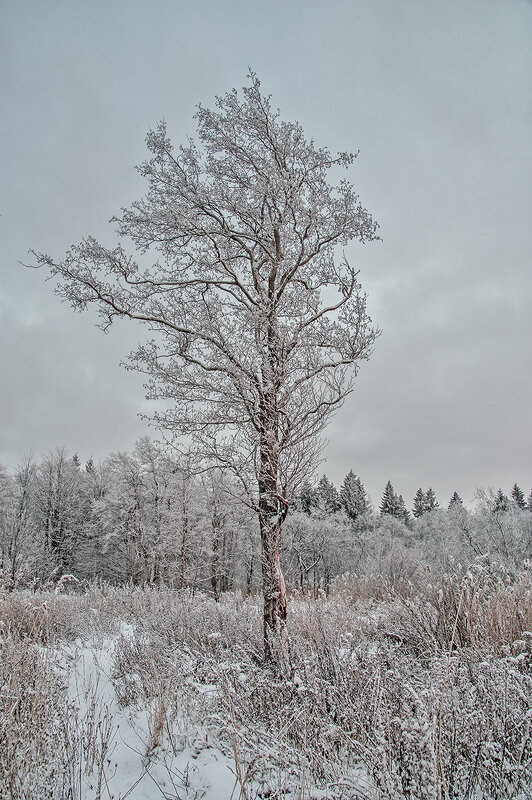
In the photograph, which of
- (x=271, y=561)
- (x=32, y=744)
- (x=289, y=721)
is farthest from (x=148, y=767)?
(x=271, y=561)

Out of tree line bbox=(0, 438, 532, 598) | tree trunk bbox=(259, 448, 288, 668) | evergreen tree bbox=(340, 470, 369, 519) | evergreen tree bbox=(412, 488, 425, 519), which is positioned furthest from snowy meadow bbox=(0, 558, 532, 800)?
evergreen tree bbox=(412, 488, 425, 519)

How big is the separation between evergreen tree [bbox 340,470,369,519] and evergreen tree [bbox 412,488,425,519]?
2940cm

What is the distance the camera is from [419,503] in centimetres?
8156

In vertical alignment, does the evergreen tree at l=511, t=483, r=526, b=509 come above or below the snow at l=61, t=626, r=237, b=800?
above

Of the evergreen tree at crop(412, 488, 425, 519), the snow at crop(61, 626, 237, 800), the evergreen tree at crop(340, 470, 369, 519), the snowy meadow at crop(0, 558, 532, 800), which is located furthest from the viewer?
the evergreen tree at crop(412, 488, 425, 519)

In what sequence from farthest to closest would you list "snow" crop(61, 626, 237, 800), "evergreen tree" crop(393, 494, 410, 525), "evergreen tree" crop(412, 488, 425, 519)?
"evergreen tree" crop(412, 488, 425, 519), "evergreen tree" crop(393, 494, 410, 525), "snow" crop(61, 626, 237, 800)

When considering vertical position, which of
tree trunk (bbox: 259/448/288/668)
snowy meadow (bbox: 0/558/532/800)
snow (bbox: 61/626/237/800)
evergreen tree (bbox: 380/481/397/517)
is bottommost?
snow (bbox: 61/626/237/800)

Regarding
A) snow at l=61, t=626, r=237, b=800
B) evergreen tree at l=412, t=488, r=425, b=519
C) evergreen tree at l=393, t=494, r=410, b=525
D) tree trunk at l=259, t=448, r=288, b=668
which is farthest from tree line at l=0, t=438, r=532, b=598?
evergreen tree at l=412, t=488, r=425, b=519

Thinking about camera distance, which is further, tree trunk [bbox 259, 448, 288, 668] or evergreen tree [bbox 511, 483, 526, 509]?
evergreen tree [bbox 511, 483, 526, 509]

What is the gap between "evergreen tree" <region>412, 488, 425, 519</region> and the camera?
262 feet

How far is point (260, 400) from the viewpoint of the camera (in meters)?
5.41

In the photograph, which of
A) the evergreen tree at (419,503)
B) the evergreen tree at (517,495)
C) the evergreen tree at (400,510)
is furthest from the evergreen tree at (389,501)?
the evergreen tree at (517,495)

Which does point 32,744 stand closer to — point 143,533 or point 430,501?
point 143,533

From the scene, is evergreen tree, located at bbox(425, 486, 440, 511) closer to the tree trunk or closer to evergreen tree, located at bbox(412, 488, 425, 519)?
evergreen tree, located at bbox(412, 488, 425, 519)
